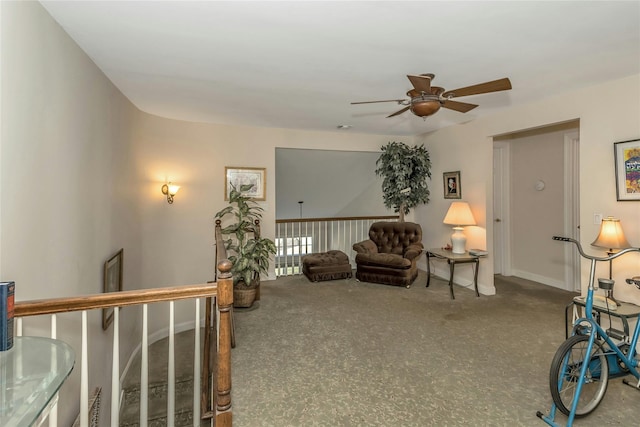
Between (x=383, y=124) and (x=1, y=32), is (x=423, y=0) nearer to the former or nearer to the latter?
(x=1, y=32)

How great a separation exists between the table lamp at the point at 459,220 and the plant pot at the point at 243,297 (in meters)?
2.95

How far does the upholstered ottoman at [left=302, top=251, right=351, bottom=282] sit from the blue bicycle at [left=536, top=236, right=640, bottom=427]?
3.28 m

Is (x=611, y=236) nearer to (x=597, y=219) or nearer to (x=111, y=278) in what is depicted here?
(x=597, y=219)

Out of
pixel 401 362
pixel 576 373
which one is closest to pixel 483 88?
pixel 576 373

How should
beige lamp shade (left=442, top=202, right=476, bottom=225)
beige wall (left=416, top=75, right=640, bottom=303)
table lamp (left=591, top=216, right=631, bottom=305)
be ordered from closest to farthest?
1. table lamp (left=591, top=216, right=631, bottom=305)
2. beige wall (left=416, top=75, right=640, bottom=303)
3. beige lamp shade (left=442, top=202, right=476, bottom=225)

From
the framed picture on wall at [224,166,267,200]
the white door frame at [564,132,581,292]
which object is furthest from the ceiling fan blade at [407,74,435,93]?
the white door frame at [564,132,581,292]

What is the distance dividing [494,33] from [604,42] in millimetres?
897

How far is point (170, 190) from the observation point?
444cm

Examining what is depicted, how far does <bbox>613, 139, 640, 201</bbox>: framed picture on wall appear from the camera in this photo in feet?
9.15

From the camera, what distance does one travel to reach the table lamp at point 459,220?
4397mm

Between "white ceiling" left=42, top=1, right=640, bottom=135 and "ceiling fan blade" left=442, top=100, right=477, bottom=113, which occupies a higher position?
"white ceiling" left=42, top=1, right=640, bottom=135

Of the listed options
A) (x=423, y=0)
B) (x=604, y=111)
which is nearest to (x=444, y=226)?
(x=604, y=111)

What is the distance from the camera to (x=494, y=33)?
6.88 feet

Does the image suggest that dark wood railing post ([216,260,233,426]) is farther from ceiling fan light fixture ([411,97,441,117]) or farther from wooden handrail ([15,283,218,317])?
ceiling fan light fixture ([411,97,441,117])
